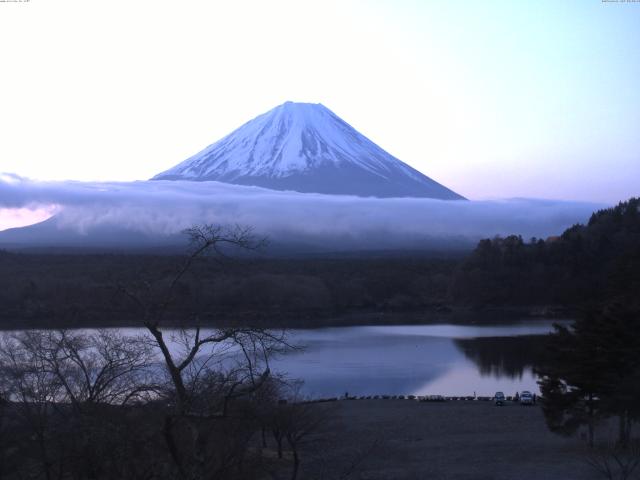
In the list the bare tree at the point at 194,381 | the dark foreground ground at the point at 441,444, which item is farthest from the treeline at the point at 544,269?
the bare tree at the point at 194,381

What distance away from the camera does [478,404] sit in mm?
14602

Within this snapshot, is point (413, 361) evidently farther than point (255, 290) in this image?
No

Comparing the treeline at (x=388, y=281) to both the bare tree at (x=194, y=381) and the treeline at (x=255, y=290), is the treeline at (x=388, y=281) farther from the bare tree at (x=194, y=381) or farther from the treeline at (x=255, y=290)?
the bare tree at (x=194, y=381)

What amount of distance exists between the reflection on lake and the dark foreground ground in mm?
1729

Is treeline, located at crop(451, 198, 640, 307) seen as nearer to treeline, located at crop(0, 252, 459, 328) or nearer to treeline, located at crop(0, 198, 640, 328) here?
treeline, located at crop(0, 198, 640, 328)

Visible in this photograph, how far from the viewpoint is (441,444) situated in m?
11.3

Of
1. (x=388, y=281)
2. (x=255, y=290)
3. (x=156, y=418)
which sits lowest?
(x=255, y=290)

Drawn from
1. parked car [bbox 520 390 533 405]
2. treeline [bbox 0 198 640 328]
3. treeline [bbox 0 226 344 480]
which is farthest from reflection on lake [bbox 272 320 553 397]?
treeline [bbox 0 226 344 480]

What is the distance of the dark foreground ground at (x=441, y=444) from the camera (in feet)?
30.5

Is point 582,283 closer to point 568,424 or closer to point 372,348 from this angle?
point 372,348

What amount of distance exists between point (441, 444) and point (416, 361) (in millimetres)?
8879

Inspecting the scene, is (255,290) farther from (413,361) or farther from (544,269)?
(413,361)

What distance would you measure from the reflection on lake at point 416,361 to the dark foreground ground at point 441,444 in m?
1.73

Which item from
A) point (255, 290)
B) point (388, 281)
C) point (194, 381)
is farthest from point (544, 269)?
point (194, 381)
